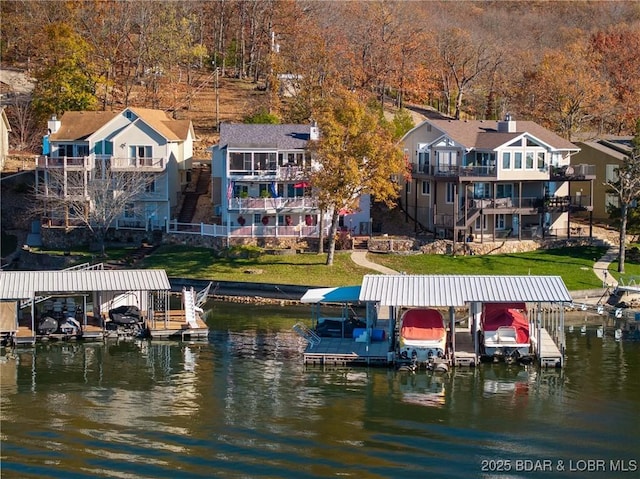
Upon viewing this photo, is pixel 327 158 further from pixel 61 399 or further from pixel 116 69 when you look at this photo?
pixel 116 69

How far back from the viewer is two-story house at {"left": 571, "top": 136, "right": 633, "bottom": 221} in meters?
84.0

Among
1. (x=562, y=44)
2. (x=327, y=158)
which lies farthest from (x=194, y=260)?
(x=562, y=44)

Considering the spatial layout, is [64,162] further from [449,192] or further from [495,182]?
[495,182]

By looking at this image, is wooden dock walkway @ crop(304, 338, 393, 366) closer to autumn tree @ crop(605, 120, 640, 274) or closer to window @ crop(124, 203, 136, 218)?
autumn tree @ crop(605, 120, 640, 274)

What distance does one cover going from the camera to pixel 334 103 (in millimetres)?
76688

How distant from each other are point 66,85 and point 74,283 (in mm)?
42085

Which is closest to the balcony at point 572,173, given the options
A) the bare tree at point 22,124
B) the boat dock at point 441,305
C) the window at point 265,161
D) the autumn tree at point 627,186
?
the autumn tree at point 627,186

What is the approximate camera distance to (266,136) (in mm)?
79375

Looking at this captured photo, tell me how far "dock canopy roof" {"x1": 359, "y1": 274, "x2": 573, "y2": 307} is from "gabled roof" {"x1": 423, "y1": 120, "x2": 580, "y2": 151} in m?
25.6

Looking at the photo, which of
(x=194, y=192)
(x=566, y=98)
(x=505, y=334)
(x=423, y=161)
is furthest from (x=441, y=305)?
(x=566, y=98)

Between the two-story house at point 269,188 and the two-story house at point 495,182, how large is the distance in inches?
215

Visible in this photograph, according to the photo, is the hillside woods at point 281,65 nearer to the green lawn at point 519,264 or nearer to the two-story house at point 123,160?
the two-story house at point 123,160

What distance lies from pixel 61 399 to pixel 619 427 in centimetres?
2195

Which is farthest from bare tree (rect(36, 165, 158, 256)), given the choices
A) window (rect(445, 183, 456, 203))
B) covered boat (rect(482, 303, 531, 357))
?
covered boat (rect(482, 303, 531, 357))
